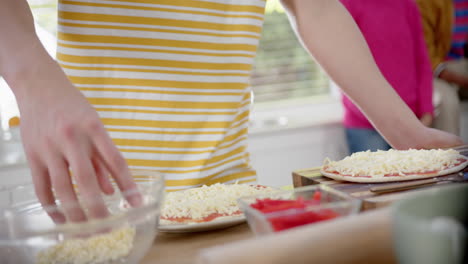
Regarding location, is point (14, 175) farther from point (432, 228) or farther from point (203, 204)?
point (432, 228)

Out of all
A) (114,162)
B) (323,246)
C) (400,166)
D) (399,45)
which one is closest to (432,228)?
(323,246)

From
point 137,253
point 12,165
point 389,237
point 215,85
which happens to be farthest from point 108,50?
point 12,165

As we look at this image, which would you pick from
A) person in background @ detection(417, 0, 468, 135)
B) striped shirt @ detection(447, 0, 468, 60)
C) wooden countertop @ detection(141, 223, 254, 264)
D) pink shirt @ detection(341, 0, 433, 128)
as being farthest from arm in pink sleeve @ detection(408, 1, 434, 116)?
wooden countertop @ detection(141, 223, 254, 264)

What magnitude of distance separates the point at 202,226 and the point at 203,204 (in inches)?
2.9

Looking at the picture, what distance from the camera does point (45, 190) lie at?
0.63 meters

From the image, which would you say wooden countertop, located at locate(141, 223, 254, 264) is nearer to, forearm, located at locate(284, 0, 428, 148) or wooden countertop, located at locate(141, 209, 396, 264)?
wooden countertop, located at locate(141, 209, 396, 264)

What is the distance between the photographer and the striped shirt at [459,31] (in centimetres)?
330

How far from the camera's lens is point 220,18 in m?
1.15

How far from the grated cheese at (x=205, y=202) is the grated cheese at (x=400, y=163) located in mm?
204

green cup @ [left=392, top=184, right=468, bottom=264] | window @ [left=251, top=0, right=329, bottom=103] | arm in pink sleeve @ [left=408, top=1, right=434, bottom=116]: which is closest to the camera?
green cup @ [left=392, top=184, right=468, bottom=264]

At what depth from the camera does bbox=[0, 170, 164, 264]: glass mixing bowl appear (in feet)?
1.81

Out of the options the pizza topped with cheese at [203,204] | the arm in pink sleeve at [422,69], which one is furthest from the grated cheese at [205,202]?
the arm in pink sleeve at [422,69]

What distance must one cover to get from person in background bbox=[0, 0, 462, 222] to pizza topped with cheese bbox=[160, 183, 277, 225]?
243 mm

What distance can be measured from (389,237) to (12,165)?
90.6 inches
